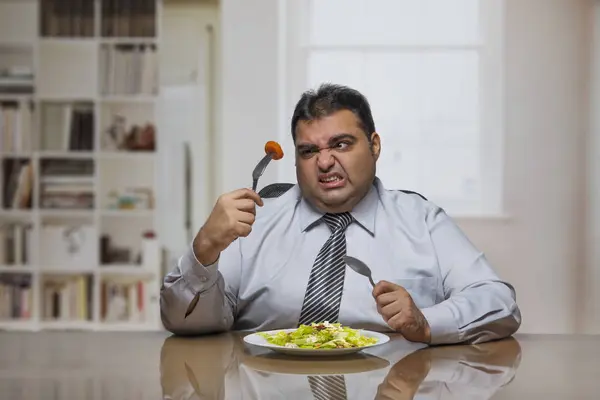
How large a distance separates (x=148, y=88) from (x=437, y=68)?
5.66 ft

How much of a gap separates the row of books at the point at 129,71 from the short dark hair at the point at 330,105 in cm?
295

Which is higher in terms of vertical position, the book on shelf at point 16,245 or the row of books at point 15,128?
the row of books at point 15,128

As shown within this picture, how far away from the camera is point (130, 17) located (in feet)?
16.3

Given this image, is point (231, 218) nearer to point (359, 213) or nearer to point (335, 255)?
point (335, 255)

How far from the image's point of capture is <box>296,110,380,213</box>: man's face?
2043mm

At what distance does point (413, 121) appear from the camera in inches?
168

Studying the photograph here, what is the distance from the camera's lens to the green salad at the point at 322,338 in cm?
143

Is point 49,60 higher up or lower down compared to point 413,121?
higher up

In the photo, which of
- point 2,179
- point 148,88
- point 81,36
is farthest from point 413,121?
point 2,179

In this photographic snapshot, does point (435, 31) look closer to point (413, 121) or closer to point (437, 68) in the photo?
point (437, 68)

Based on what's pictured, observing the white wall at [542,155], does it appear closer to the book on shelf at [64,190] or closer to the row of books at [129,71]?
the row of books at [129,71]

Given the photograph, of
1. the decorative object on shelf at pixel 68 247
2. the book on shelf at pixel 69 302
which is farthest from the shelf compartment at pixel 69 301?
the decorative object on shelf at pixel 68 247

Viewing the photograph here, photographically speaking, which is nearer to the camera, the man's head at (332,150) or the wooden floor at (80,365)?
the wooden floor at (80,365)

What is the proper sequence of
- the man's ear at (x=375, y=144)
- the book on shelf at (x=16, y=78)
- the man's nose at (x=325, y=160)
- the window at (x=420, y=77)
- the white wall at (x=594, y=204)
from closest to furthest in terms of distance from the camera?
the man's nose at (x=325, y=160) < the man's ear at (x=375, y=144) < the white wall at (x=594, y=204) < the window at (x=420, y=77) < the book on shelf at (x=16, y=78)
